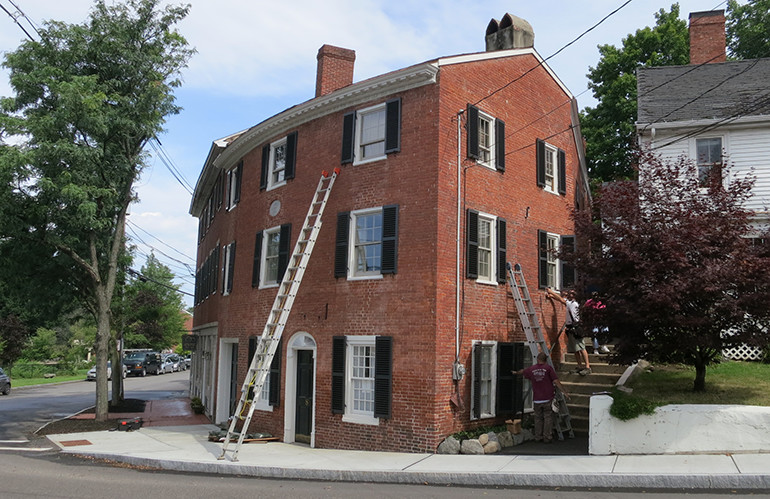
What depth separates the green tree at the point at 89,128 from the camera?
1670 centimetres

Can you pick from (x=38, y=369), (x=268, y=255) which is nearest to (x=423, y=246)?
(x=268, y=255)

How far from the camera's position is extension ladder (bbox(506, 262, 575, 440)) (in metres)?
12.8

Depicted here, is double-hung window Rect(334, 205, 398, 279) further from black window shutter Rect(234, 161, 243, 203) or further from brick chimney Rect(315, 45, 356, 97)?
black window shutter Rect(234, 161, 243, 203)

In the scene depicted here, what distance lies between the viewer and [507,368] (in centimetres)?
1380

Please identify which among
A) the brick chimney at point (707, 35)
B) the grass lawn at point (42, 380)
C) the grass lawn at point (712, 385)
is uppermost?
the brick chimney at point (707, 35)

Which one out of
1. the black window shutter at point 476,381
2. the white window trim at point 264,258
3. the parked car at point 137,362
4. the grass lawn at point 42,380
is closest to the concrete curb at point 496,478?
the black window shutter at point 476,381

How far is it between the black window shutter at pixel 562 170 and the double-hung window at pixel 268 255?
25.3 ft

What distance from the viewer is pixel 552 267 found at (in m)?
16.2

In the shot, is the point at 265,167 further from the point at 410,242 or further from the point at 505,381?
the point at 505,381

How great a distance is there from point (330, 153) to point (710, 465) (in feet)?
33.3

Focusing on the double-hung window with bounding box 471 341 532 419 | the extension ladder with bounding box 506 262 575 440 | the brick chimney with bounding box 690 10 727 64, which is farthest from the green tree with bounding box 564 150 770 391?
the brick chimney with bounding box 690 10 727 64

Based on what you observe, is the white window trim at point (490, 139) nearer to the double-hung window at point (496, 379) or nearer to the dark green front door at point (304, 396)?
the double-hung window at point (496, 379)

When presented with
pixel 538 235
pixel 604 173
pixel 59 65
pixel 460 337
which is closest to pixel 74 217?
pixel 59 65

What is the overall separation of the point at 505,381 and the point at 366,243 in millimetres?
4443
